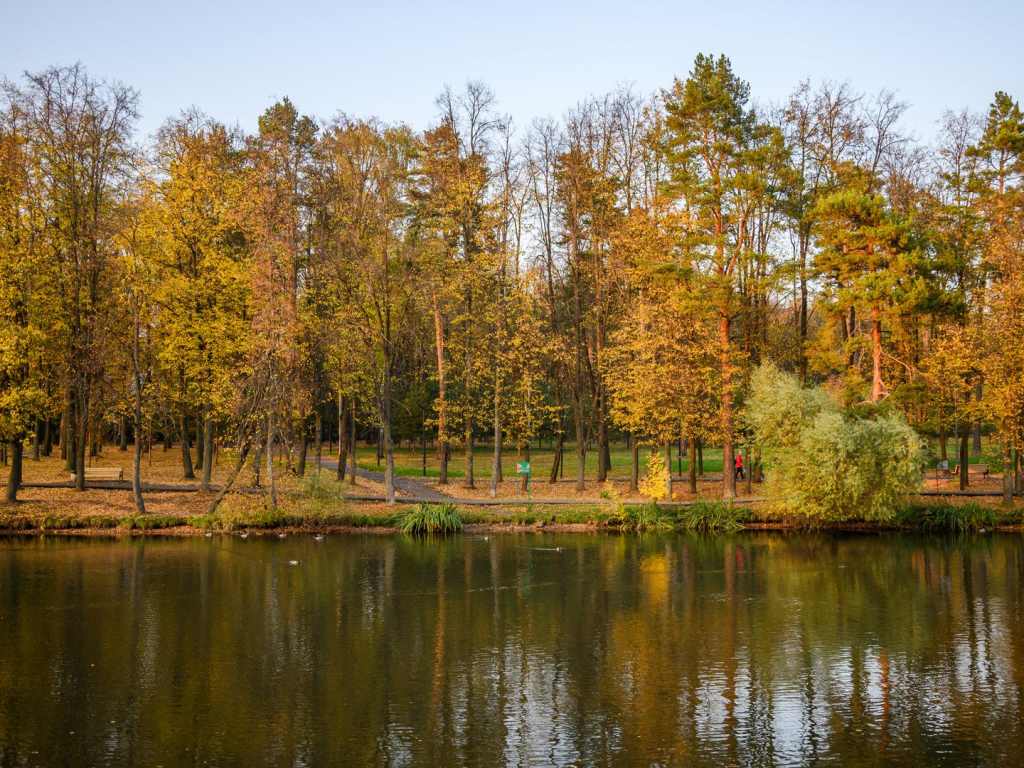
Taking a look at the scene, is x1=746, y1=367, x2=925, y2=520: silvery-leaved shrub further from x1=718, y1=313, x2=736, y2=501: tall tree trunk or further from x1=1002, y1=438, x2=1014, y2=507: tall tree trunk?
x1=1002, y1=438, x2=1014, y2=507: tall tree trunk

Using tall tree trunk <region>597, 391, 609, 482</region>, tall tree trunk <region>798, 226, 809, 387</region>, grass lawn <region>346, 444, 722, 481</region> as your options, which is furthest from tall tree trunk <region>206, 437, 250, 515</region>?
tall tree trunk <region>798, 226, 809, 387</region>

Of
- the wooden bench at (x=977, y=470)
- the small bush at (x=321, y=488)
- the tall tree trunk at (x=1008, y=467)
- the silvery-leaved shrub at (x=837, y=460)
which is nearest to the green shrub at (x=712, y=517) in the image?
the silvery-leaved shrub at (x=837, y=460)

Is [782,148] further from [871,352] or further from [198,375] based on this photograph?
[198,375]

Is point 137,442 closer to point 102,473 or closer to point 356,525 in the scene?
point 102,473

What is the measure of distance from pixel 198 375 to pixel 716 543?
21904mm

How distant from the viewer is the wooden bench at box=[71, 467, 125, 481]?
38.2m

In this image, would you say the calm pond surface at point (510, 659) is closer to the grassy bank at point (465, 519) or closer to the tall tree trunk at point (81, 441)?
the grassy bank at point (465, 519)

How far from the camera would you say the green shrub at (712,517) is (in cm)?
3381

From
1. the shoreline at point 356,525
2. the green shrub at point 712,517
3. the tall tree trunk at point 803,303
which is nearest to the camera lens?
the shoreline at point 356,525

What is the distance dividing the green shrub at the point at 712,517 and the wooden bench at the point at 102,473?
24532 mm

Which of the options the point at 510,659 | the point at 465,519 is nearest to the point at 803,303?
the point at 465,519

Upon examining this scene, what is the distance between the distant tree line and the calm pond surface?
8980 mm

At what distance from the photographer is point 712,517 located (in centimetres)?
3397

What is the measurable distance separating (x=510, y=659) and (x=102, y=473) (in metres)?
28.3
